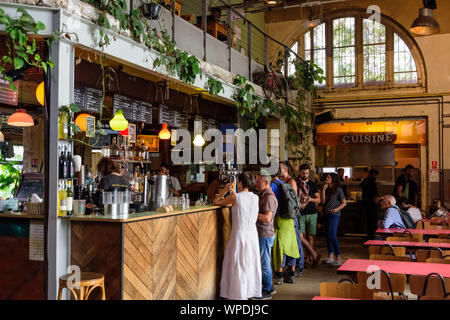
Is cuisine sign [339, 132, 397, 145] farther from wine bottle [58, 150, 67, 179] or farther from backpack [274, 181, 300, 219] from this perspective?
wine bottle [58, 150, 67, 179]

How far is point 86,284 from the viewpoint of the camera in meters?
4.27

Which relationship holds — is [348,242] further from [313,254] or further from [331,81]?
[331,81]

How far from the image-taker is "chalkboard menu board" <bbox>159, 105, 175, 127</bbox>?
883 cm

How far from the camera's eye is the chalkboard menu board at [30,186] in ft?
20.8

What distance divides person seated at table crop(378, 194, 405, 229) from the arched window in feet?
20.5

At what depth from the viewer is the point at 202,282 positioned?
6.14 metres

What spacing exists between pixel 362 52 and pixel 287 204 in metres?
7.91

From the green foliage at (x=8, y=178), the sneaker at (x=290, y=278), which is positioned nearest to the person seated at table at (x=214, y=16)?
the green foliage at (x=8, y=178)

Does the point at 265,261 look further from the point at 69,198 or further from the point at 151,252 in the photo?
the point at 69,198

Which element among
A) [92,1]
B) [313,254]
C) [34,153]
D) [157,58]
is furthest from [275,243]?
[34,153]

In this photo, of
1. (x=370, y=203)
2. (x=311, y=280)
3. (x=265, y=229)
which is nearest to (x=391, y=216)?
(x=311, y=280)

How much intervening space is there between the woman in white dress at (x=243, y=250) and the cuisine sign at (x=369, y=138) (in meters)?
8.26

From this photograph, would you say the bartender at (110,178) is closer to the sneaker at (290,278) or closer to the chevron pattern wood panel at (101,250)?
the chevron pattern wood panel at (101,250)

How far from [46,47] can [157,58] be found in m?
1.68
